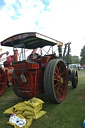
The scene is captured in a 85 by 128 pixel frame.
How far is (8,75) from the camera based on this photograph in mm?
5172

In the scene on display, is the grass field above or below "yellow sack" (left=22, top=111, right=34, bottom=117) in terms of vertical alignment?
below

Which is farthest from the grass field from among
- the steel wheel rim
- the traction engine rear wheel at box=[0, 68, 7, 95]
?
the traction engine rear wheel at box=[0, 68, 7, 95]

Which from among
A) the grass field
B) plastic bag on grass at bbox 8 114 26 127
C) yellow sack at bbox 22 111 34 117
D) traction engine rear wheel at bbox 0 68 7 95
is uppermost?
traction engine rear wheel at bbox 0 68 7 95

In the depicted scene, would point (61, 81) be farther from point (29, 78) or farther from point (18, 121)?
point (18, 121)

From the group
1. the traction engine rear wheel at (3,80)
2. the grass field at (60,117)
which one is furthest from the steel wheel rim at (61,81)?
the traction engine rear wheel at (3,80)

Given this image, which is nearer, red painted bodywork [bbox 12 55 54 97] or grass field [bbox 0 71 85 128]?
grass field [bbox 0 71 85 128]

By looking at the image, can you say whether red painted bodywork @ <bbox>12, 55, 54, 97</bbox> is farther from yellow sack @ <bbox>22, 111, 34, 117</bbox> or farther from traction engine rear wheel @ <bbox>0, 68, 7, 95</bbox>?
traction engine rear wheel @ <bbox>0, 68, 7, 95</bbox>

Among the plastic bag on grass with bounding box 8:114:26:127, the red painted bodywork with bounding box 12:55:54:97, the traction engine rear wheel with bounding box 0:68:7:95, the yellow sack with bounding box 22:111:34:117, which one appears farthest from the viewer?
the traction engine rear wheel with bounding box 0:68:7:95

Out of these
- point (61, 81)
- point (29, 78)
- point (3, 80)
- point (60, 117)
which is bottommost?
point (60, 117)

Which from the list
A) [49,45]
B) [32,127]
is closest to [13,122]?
[32,127]

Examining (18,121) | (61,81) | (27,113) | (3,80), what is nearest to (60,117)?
(27,113)

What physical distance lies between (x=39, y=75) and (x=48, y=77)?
0.42 m

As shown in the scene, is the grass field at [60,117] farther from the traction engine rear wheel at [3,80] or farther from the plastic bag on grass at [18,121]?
the traction engine rear wheel at [3,80]

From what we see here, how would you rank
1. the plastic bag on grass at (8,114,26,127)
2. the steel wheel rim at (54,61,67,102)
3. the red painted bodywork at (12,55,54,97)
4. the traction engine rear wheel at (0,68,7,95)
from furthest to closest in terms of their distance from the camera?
the traction engine rear wheel at (0,68,7,95) → the steel wheel rim at (54,61,67,102) → the red painted bodywork at (12,55,54,97) → the plastic bag on grass at (8,114,26,127)
